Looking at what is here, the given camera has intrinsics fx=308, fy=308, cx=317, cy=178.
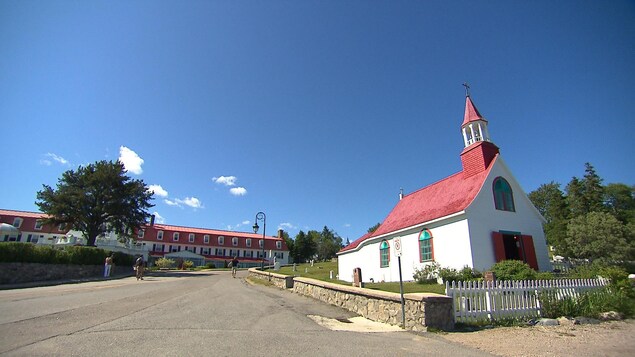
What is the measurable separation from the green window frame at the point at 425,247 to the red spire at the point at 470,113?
8776 mm

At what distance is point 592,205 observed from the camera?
165 ft

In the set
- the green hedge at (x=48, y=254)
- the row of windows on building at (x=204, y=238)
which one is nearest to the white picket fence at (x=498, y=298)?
the green hedge at (x=48, y=254)

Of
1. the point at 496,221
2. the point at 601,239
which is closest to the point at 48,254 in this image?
the point at 496,221

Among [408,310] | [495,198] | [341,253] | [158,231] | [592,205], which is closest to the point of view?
[408,310]

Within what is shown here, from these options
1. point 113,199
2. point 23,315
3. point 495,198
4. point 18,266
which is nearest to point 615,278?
point 495,198

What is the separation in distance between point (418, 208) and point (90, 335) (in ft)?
70.7

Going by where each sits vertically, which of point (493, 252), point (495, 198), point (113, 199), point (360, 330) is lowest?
point (360, 330)

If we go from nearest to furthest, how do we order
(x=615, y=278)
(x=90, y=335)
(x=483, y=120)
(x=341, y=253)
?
1. (x=90, y=335)
2. (x=615, y=278)
3. (x=483, y=120)
4. (x=341, y=253)

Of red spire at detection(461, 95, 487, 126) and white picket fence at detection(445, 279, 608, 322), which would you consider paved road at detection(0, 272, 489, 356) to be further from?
red spire at detection(461, 95, 487, 126)

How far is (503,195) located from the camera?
19297mm

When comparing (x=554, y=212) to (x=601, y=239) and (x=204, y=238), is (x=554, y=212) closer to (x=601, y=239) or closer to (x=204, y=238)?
(x=601, y=239)

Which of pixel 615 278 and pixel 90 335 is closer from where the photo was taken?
pixel 90 335

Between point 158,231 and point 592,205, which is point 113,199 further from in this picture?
point 592,205

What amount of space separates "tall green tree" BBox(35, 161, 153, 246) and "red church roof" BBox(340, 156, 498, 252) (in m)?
31.0
